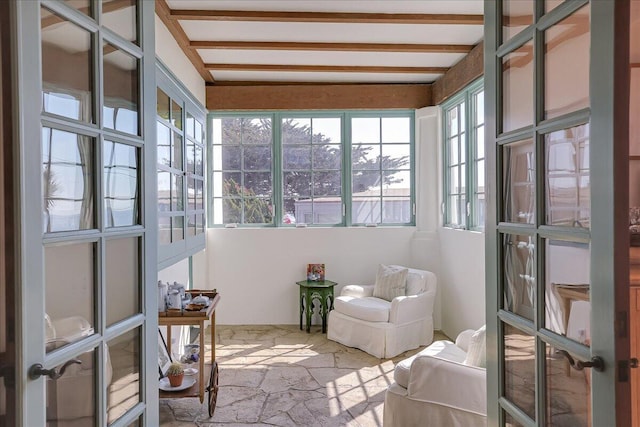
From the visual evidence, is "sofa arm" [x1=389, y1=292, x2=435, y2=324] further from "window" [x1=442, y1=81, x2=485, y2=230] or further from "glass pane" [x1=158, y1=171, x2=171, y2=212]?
"glass pane" [x1=158, y1=171, x2=171, y2=212]

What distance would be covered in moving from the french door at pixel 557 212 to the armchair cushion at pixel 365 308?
2.78 metres

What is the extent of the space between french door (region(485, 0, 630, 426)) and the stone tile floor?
177cm

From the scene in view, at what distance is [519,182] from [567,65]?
0.41 metres

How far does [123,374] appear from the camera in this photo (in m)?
1.58

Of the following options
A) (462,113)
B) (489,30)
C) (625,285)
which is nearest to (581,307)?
(625,285)

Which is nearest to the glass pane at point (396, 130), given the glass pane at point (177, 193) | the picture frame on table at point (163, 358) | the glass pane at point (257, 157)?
the glass pane at point (257, 157)

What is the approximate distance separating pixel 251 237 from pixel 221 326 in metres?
1.14

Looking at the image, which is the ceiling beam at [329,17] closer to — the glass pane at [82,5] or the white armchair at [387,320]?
the glass pane at [82,5]

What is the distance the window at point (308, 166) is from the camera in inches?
226

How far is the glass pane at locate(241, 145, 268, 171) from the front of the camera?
574cm

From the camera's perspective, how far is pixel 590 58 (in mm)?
1200

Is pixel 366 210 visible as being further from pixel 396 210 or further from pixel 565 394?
pixel 565 394

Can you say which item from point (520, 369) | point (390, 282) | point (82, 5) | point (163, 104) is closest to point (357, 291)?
point (390, 282)

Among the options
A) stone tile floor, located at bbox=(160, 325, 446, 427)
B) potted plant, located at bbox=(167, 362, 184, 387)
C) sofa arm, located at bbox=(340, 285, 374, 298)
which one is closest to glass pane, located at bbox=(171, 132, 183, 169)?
potted plant, located at bbox=(167, 362, 184, 387)
